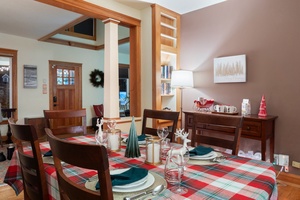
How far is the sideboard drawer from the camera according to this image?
252 centimetres

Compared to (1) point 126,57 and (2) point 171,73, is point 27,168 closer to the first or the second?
(2) point 171,73

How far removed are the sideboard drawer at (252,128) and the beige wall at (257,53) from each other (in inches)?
16.2

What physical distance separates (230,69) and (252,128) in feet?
3.21

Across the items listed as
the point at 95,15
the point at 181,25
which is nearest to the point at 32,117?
the point at 95,15

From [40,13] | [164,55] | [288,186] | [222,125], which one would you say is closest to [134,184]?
[222,125]

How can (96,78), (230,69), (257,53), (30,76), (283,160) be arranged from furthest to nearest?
(96,78) < (30,76) < (230,69) < (257,53) < (283,160)

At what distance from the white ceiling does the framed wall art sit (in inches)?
34.5

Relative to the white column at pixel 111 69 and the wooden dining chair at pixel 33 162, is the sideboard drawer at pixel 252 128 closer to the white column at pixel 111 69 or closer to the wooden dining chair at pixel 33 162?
the white column at pixel 111 69

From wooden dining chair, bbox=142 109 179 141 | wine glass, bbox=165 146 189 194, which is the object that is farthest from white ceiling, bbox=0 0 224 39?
wine glass, bbox=165 146 189 194

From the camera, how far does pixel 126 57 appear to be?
7570 millimetres

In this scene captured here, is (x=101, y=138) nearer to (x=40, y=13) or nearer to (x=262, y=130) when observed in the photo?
(x=262, y=130)

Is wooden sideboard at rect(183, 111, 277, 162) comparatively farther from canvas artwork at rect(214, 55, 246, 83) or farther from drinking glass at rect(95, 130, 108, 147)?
drinking glass at rect(95, 130, 108, 147)

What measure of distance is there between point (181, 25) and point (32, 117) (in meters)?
4.14

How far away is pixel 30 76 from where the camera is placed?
5195mm
